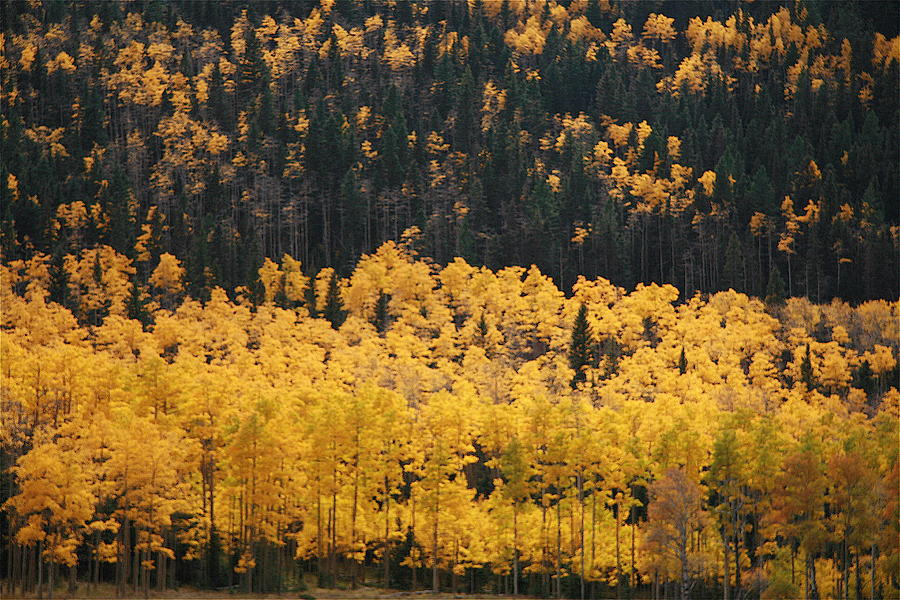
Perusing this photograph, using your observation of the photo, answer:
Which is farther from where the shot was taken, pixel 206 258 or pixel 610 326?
pixel 206 258

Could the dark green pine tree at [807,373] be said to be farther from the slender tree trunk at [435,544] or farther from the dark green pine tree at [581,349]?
the slender tree trunk at [435,544]

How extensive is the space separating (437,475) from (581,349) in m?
63.4

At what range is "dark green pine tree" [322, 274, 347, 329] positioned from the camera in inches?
6801

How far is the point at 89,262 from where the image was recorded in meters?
179

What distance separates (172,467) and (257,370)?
49962 millimetres

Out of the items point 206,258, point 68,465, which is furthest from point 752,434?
point 206,258

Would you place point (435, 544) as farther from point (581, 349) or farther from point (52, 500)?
point (581, 349)

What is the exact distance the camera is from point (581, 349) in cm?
15450

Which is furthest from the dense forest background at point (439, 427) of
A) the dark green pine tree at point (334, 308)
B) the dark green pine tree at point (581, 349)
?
the dark green pine tree at point (581, 349)

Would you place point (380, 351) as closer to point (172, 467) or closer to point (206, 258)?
point (206, 258)

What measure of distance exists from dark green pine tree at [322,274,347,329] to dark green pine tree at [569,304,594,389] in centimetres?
3530

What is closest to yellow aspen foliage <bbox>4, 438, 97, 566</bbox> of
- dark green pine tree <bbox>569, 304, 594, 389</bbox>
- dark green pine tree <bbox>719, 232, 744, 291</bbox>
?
dark green pine tree <bbox>569, 304, 594, 389</bbox>

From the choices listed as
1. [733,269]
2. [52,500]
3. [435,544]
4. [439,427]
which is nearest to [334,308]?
[733,269]

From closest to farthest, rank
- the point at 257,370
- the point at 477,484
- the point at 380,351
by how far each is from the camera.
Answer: the point at 477,484 → the point at 257,370 → the point at 380,351
